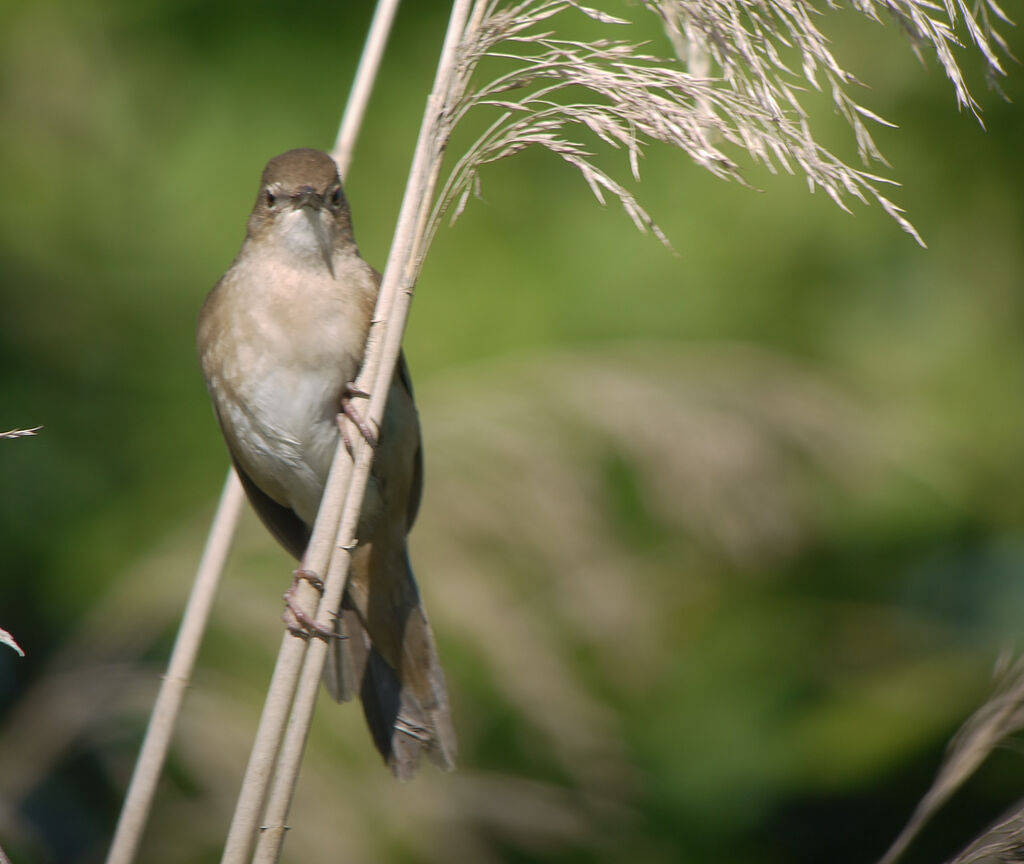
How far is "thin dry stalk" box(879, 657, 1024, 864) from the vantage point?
60.2 inches

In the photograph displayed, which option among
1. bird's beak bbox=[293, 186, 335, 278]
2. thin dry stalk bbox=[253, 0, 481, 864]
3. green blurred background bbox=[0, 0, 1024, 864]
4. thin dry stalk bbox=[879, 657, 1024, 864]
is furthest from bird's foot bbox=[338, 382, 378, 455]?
thin dry stalk bbox=[879, 657, 1024, 864]

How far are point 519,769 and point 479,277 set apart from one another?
1.68m

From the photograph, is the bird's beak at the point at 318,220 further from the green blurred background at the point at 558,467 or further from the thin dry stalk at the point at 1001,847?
the thin dry stalk at the point at 1001,847

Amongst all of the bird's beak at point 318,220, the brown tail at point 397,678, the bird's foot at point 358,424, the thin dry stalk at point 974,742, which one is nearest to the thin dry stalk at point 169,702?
the bird's foot at point 358,424

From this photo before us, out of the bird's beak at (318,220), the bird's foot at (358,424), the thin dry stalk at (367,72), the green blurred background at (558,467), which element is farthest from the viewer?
the green blurred background at (558,467)

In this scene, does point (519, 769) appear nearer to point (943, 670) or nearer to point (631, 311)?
point (943, 670)

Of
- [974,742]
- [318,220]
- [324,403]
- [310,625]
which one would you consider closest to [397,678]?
[324,403]

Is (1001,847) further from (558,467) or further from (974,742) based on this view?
(558,467)

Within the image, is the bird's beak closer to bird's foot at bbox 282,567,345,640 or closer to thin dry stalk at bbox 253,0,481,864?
thin dry stalk at bbox 253,0,481,864

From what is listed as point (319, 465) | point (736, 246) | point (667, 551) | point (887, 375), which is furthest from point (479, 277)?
point (319, 465)

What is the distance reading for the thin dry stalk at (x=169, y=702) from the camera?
1.65 m

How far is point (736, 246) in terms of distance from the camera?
4.00 metres

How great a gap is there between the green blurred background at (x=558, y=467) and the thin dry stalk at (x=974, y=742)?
0.88m

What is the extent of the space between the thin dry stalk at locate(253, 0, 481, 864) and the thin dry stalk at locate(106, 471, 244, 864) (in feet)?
1.09
